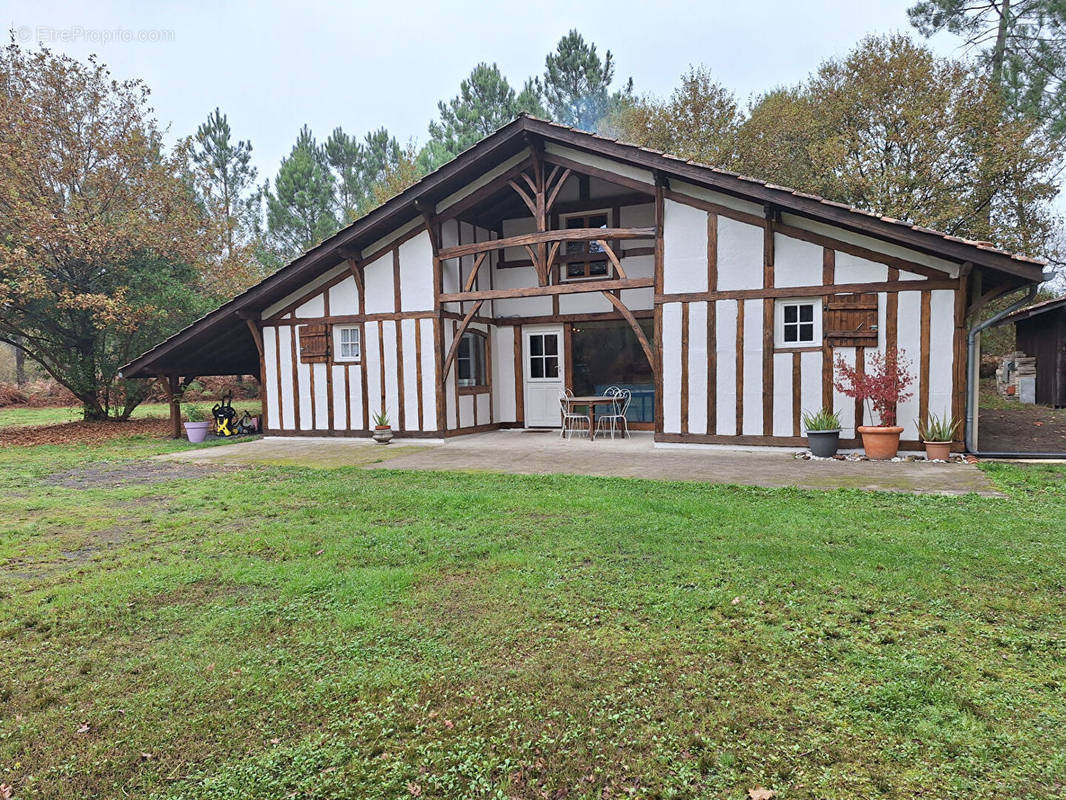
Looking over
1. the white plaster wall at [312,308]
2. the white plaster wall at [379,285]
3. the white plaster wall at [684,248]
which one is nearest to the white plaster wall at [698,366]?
the white plaster wall at [684,248]

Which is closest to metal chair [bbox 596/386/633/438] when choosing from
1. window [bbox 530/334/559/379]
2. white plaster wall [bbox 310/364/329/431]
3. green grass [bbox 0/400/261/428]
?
window [bbox 530/334/559/379]

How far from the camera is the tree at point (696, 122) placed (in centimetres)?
1734

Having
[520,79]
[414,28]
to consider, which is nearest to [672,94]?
[520,79]

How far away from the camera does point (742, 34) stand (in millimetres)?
23188

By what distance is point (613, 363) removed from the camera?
443 inches

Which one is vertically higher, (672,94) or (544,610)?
(672,94)

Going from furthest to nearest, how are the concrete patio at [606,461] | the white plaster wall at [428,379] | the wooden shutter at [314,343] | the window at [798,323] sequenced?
the wooden shutter at [314,343]
the white plaster wall at [428,379]
the window at [798,323]
the concrete patio at [606,461]

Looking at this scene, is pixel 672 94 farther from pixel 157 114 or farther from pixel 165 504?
pixel 165 504

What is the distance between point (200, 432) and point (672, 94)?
52.0 feet

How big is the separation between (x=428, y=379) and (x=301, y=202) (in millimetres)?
17889

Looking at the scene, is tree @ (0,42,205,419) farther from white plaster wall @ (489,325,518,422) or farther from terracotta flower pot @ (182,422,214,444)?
white plaster wall @ (489,325,518,422)

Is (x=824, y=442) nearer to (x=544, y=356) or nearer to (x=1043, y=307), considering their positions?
(x=544, y=356)

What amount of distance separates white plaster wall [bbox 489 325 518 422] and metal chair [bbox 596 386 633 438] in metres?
1.77

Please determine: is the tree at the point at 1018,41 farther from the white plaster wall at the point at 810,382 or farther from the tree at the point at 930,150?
the white plaster wall at the point at 810,382
